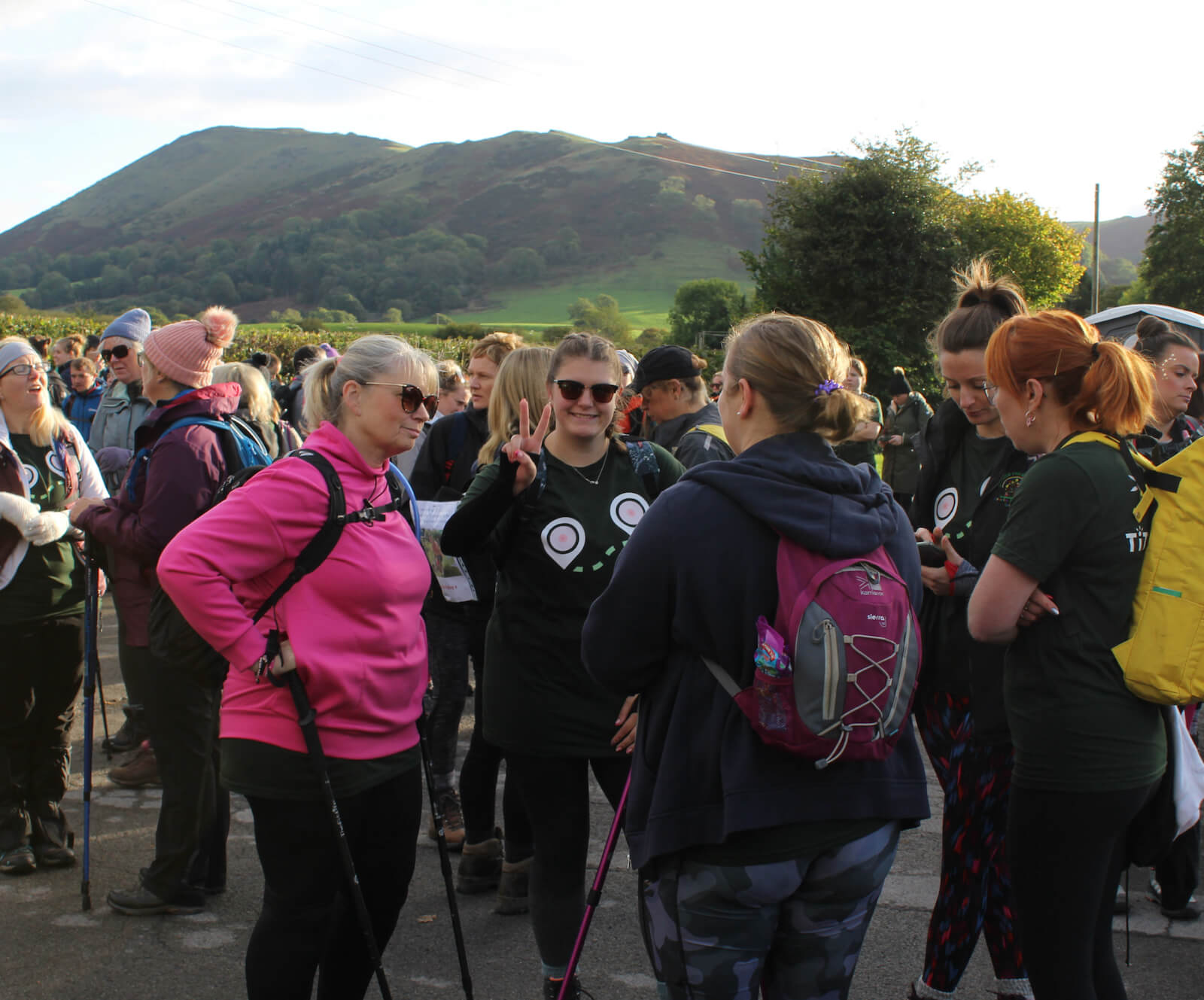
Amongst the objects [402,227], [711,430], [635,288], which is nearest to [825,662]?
[711,430]

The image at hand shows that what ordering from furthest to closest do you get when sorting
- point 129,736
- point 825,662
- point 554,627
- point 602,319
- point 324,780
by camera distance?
point 602,319
point 129,736
point 554,627
point 324,780
point 825,662

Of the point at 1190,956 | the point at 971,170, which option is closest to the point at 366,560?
the point at 1190,956

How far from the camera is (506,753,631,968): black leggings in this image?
3.00 metres

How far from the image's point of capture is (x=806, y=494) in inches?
74.4

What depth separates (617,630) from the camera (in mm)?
1951

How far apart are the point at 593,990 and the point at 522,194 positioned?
158 m

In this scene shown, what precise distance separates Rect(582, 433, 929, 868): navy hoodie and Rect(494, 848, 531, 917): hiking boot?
2063 mm

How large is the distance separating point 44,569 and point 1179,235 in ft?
173

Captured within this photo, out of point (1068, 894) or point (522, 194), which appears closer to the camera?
point (1068, 894)

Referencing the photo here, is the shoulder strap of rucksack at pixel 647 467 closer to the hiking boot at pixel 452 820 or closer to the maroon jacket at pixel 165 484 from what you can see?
the maroon jacket at pixel 165 484

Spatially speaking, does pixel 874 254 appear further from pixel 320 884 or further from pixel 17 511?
pixel 320 884

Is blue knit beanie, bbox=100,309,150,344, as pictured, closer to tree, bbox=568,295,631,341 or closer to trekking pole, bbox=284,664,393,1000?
trekking pole, bbox=284,664,393,1000

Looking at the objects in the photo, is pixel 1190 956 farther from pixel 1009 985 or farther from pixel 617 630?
pixel 617 630

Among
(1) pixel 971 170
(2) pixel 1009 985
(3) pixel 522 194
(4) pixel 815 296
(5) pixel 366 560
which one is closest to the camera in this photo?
(5) pixel 366 560
